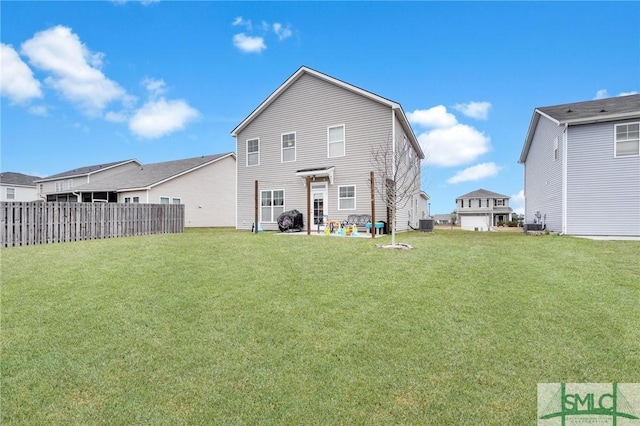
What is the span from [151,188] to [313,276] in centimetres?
2348

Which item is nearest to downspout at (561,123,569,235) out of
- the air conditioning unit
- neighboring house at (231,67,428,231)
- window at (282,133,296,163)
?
the air conditioning unit

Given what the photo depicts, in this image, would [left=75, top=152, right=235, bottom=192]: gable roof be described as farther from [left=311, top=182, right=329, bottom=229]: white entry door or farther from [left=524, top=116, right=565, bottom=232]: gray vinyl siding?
[left=524, top=116, right=565, bottom=232]: gray vinyl siding

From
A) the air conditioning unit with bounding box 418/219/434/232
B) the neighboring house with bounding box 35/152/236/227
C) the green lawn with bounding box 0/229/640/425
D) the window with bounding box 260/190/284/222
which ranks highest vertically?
the neighboring house with bounding box 35/152/236/227

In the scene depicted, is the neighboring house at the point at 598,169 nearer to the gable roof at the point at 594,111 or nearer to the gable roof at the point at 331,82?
the gable roof at the point at 594,111

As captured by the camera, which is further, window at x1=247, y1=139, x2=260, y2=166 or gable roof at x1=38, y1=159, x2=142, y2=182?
gable roof at x1=38, y1=159, x2=142, y2=182

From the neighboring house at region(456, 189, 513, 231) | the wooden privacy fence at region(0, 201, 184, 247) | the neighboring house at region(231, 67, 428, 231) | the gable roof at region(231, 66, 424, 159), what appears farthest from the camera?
the neighboring house at region(456, 189, 513, 231)

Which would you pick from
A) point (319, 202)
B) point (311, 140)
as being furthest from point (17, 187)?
point (319, 202)

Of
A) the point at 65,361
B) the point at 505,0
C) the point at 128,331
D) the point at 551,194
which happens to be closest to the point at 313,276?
the point at 128,331

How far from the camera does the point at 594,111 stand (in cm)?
1486

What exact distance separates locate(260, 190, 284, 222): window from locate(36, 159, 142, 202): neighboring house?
25.7 meters

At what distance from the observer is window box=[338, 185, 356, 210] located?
16.9m

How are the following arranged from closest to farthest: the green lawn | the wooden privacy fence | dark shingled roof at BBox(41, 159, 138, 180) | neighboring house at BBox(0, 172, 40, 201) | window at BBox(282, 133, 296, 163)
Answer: the green lawn → the wooden privacy fence → window at BBox(282, 133, 296, 163) → dark shingled roof at BBox(41, 159, 138, 180) → neighboring house at BBox(0, 172, 40, 201)

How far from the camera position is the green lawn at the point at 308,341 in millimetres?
2836

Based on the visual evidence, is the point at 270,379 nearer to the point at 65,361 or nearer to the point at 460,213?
the point at 65,361
